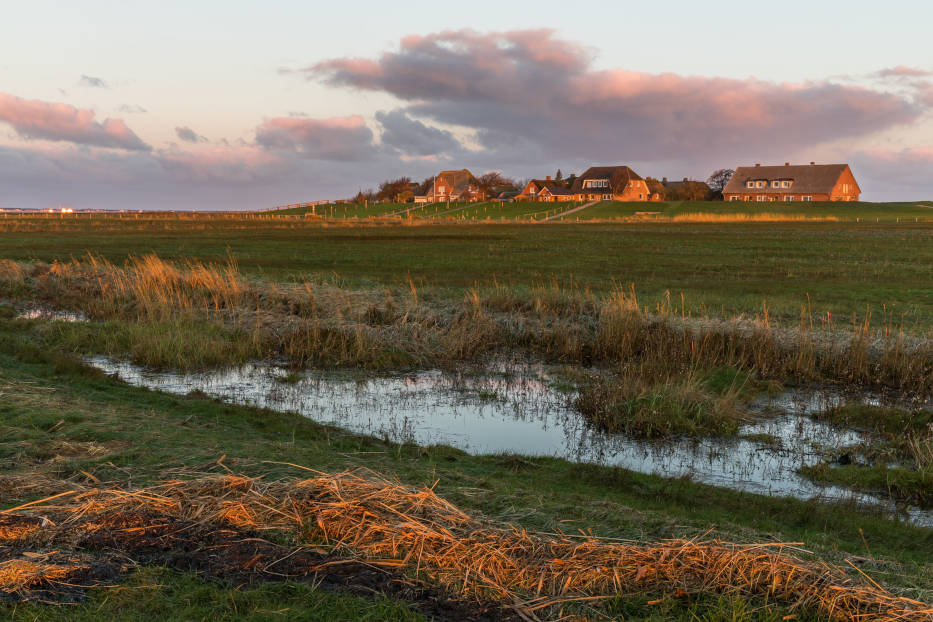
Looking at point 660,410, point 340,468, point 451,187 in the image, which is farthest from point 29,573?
point 451,187

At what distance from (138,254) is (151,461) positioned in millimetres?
36233

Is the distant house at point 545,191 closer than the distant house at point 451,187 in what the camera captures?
Yes

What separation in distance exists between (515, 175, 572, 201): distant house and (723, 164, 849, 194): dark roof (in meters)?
34.5

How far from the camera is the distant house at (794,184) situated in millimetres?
134750

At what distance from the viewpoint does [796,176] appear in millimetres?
138375

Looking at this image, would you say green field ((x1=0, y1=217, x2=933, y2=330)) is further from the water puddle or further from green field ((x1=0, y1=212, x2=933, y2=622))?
the water puddle

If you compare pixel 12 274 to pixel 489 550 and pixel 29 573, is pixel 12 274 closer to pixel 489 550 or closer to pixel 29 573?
pixel 29 573

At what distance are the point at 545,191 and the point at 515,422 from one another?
14771 centimetres

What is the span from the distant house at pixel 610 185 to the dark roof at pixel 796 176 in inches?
722

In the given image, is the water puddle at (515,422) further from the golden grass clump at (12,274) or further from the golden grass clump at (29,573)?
the golden grass clump at (12,274)

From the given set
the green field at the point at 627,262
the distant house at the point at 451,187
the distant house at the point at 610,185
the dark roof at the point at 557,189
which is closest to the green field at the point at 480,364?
the green field at the point at 627,262

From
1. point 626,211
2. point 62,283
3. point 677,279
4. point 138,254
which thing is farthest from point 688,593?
point 626,211

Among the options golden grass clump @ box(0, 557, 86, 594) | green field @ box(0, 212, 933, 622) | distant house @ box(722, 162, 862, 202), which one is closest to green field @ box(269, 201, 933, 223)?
distant house @ box(722, 162, 862, 202)

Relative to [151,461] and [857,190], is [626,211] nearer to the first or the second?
[857,190]
